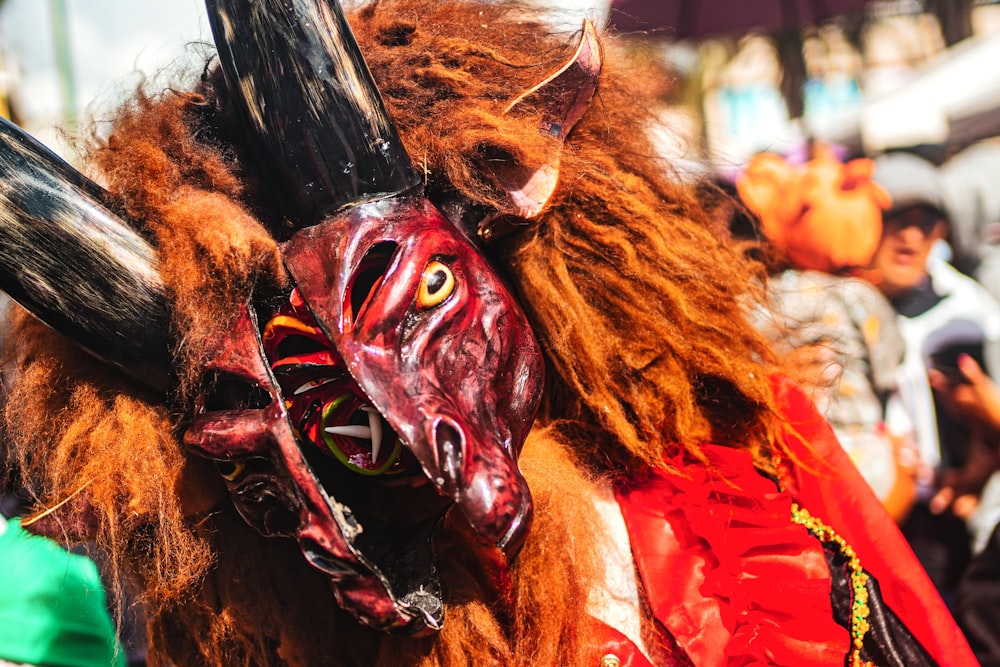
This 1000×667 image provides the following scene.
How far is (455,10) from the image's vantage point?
1264 mm

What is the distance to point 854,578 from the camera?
1171 millimetres

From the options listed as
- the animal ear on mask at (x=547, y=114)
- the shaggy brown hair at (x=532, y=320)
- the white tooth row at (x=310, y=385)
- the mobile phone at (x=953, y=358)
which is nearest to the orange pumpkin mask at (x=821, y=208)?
the mobile phone at (x=953, y=358)

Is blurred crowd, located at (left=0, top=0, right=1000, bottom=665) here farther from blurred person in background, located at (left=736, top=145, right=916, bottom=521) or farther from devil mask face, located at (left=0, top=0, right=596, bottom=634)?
devil mask face, located at (left=0, top=0, right=596, bottom=634)

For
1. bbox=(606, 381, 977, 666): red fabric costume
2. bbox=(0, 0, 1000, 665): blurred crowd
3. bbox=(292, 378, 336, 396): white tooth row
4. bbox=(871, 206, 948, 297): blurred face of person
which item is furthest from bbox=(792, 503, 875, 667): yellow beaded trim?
bbox=(871, 206, 948, 297): blurred face of person

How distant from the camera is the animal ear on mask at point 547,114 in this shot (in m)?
1.08

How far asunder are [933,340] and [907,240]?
32 centimetres

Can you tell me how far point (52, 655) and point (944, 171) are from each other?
2606 mm

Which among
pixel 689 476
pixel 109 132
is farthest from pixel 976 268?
pixel 109 132

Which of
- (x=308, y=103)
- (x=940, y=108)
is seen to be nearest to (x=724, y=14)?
(x=940, y=108)

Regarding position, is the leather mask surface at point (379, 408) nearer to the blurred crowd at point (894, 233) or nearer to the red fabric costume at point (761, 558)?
the red fabric costume at point (761, 558)

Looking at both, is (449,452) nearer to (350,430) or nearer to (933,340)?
(350,430)

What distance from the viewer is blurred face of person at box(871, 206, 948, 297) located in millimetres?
2439

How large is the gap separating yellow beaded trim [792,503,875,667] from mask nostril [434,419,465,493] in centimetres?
60

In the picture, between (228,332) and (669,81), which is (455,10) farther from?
(228,332)
